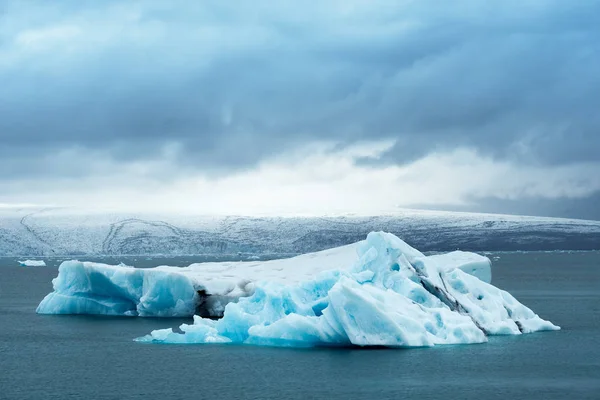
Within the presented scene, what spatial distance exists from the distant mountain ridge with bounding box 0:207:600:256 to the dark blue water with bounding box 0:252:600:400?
5991 centimetres

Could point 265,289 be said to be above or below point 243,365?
above

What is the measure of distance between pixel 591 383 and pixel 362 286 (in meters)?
4.77

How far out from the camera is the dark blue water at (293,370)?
44.5 feet

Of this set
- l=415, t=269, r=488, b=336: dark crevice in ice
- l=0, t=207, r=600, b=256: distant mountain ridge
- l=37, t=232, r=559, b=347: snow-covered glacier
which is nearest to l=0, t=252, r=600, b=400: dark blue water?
l=37, t=232, r=559, b=347: snow-covered glacier

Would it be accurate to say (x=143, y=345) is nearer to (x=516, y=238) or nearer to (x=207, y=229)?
(x=207, y=229)

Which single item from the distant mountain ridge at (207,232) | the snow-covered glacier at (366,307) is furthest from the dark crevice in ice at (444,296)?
the distant mountain ridge at (207,232)

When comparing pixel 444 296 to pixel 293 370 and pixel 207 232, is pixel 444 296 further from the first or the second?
pixel 207 232

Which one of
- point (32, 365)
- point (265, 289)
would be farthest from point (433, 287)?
point (32, 365)

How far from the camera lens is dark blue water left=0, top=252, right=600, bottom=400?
13.6 m

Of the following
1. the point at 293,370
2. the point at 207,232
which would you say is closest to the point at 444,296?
the point at 293,370

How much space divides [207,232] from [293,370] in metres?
69.4

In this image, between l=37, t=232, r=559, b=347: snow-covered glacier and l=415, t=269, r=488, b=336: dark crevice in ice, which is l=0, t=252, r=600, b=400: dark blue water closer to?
l=37, t=232, r=559, b=347: snow-covered glacier

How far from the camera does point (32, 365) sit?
55.2 feet

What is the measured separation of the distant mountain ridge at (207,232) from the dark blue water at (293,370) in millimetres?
59911
